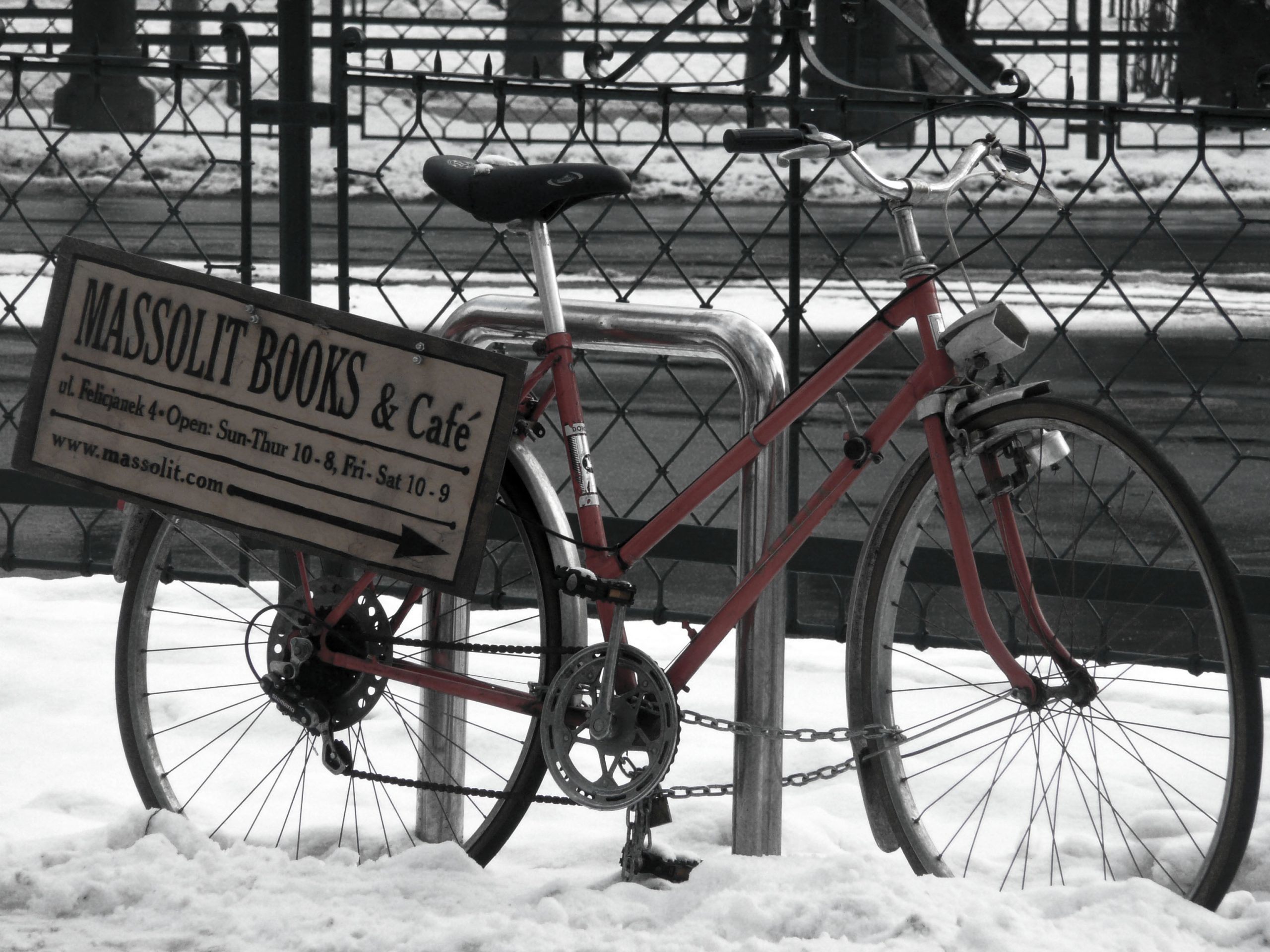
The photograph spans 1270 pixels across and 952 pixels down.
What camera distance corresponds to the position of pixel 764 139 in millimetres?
2566

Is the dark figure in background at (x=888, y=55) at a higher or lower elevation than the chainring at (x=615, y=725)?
higher

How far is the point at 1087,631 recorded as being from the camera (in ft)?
14.3

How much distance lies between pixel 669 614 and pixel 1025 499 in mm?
1307

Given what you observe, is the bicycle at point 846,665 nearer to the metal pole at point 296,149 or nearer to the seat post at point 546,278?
the seat post at point 546,278

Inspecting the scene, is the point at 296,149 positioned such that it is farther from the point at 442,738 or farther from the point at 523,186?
the point at 442,738

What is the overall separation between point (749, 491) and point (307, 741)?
1.25 m

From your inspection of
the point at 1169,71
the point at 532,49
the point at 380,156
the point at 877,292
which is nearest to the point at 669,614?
the point at 877,292

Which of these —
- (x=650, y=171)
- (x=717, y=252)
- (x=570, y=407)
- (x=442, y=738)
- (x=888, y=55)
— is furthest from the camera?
(x=650, y=171)

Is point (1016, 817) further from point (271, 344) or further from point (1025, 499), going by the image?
point (271, 344)

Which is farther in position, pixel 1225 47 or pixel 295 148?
pixel 1225 47

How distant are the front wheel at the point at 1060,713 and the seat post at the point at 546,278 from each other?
65cm

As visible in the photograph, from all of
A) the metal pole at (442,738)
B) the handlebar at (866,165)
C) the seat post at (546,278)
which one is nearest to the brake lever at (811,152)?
the handlebar at (866,165)

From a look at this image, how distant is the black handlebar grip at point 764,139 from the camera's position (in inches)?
101

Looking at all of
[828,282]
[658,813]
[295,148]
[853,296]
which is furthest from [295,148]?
[828,282]
